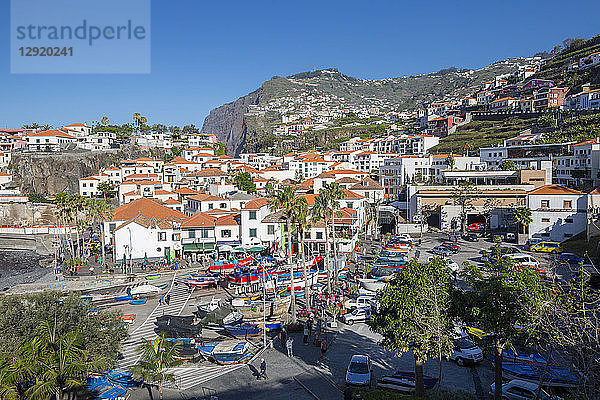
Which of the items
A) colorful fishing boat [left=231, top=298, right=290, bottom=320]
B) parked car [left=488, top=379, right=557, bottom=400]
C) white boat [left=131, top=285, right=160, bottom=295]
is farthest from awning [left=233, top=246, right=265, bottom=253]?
parked car [left=488, top=379, right=557, bottom=400]

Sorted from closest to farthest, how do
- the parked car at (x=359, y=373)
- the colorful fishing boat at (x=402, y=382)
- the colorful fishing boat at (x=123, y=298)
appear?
the colorful fishing boat at (x=402, y=382) < the parked car at (x=359, y=373) < the colorful fishing boat at (x=123, y=298)

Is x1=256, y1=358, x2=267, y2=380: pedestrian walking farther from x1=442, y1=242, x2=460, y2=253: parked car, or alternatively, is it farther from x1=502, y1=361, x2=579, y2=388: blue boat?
x1=442, y1=242, x2=460, y2=253: parked car

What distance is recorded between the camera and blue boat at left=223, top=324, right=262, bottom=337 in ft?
→ 79.7

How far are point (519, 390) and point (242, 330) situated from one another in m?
14.1

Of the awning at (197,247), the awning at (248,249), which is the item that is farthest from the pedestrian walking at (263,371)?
the awning at (197,247)

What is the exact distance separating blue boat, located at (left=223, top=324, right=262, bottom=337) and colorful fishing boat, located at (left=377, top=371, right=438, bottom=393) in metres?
8.76

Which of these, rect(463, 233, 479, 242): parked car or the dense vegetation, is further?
rect(463, 233, 479, 242): parked car

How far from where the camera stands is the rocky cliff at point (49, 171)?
95.9 meters

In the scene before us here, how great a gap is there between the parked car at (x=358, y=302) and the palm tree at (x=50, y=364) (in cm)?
1630

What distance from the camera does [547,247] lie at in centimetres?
4441

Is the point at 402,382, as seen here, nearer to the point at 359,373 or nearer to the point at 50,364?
the point at 359,373

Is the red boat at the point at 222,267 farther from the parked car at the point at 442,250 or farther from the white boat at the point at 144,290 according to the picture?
the parked car at the point at 442,250

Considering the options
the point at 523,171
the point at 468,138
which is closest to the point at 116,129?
the point at 468,138

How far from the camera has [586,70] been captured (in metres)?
121
